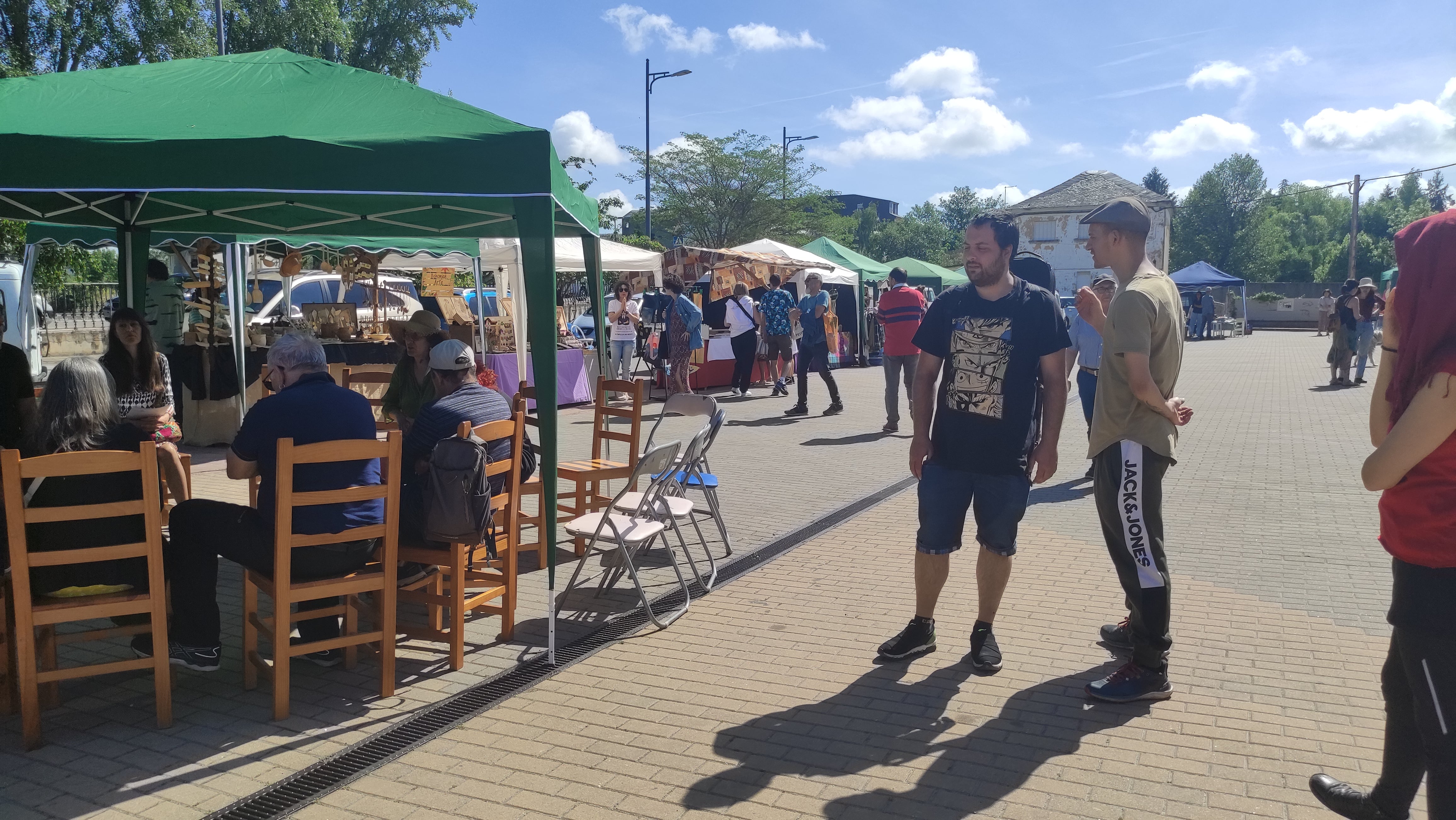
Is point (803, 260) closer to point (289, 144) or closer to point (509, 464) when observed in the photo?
point (509, 464)

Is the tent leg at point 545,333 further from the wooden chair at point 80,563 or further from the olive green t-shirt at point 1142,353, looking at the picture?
the olive green t-shirt at point 1142,353

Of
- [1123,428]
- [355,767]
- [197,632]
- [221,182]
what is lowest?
[355,767]

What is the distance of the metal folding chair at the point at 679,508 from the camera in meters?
5.34

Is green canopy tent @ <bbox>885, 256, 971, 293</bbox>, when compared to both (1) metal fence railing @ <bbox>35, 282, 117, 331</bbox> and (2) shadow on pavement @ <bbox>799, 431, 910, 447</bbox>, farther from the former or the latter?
(1) metal fence railing @ <bbox>35, 282, 117, 331</bbox>

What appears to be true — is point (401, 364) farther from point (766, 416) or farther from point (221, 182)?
point (766, 416)

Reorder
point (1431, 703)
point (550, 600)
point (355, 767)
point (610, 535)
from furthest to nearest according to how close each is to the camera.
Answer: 1. point (610, 535)
2. point (550, 600)
3. point (355, 767)
4. point (1431, 703)

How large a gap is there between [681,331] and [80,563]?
1104 centimetres

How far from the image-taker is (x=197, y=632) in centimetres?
413

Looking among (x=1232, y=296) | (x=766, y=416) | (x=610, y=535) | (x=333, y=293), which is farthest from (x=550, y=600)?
(x=1232, y=296)

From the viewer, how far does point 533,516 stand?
23.1ft

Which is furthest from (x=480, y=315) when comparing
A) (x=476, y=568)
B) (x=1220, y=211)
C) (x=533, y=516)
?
(x=1220, y=211)

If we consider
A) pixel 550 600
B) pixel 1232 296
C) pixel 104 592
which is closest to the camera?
pixel 104 592

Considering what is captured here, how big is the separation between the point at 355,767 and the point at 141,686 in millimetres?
1397

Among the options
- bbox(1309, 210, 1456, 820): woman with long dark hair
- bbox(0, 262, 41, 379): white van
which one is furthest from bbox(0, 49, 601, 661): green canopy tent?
bbox(0, 262, 41, 379): white van
